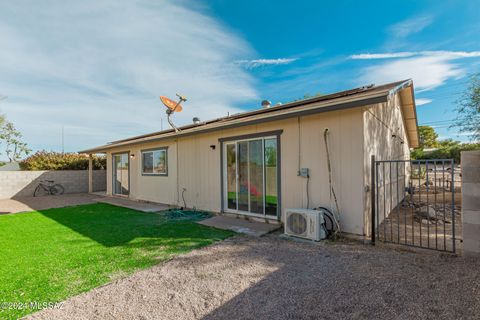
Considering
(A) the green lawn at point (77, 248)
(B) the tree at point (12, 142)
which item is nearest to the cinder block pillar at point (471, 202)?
(A) the green lawn at point (77, 248)

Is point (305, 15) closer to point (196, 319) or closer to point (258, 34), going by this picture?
point (258, 34)

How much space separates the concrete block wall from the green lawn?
7242 millimetres

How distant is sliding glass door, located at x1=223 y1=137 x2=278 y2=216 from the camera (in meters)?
6.05

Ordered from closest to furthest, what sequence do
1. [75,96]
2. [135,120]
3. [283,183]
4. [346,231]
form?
1. [346,231]
2. [283,183]
3. [75,96]
4. [135,120]

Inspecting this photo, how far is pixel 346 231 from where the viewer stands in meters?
4.82

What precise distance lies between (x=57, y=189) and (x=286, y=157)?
15027mm

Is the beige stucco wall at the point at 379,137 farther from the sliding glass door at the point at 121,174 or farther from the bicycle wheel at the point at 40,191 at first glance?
the bicycle wheel at the point at 40,191

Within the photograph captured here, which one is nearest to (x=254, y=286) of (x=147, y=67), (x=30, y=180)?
(x=147, y=67)

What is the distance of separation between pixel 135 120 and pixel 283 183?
50.2 feet

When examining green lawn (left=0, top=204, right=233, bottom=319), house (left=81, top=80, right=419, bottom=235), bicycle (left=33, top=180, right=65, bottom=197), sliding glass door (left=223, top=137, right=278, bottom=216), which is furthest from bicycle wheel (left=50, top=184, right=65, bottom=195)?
sliding glass door (left=223, top=137, right=278, bottom=216)

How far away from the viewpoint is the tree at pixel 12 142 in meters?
20.2

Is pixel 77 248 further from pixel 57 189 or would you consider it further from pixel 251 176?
pixel 57 189

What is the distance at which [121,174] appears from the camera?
12.3m

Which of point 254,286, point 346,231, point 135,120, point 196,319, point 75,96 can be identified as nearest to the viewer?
point 196,319
